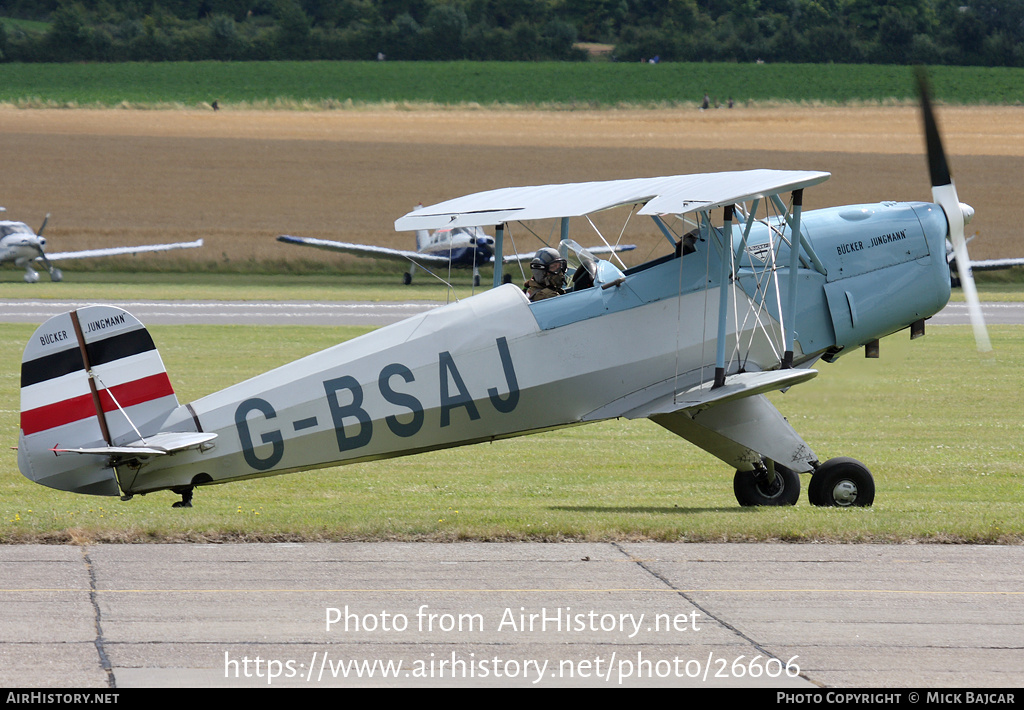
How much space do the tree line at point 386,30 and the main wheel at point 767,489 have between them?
7639 cm

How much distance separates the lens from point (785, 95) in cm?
8475

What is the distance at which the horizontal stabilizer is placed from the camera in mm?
9711

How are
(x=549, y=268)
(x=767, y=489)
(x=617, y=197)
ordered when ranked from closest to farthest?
(x=549, y=268)
(x=617, y=197)
(x=767, y=489)

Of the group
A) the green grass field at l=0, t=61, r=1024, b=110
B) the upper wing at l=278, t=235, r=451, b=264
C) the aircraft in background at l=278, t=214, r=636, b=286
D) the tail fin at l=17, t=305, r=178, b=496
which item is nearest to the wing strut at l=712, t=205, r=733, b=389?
the tail fin at l=17, t=305, r=178, b=496

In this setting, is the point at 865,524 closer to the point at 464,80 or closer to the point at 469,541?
the point at 469,541

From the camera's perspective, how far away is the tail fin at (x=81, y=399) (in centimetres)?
988

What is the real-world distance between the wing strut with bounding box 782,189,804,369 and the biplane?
18mm

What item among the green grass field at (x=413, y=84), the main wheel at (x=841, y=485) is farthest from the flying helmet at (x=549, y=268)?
the green grass field at (x=413, y=84)

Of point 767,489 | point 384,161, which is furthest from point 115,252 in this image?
point 767,489

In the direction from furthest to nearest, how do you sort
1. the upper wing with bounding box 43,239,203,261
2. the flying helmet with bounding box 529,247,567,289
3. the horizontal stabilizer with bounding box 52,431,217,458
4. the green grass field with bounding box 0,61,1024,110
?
1. the green grass field with bounding box 0,61,1024,110
2. the upper wing with bounding box 43,239,203,261
3. the flying helmet with bounding box 529,247,567,289
4. the horizontal stabilizer with bounding box 52,431,217,458

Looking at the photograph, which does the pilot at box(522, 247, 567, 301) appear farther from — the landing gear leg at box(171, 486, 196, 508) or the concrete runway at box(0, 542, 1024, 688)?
the landing gear leg at box(171, 486, 196, 508)

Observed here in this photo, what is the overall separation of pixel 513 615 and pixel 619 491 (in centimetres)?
Result: 536

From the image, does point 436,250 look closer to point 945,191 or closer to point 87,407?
point 945,191

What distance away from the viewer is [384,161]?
238 feet
